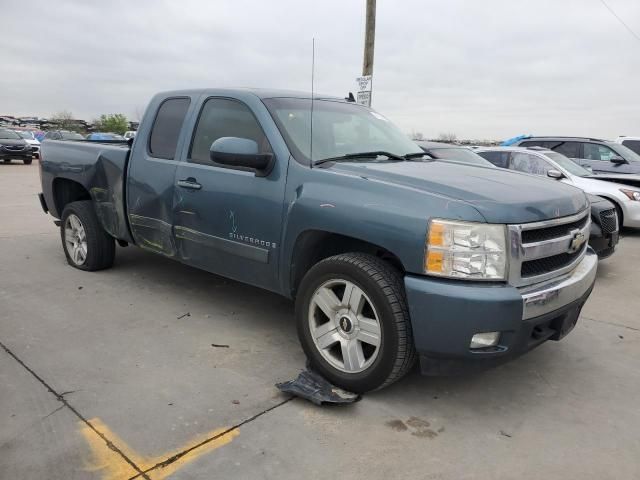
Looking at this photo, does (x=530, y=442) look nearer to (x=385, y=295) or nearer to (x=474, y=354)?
(x=474, y=354)

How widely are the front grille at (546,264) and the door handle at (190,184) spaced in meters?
2.36

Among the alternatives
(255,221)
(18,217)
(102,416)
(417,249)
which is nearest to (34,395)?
(102,416)

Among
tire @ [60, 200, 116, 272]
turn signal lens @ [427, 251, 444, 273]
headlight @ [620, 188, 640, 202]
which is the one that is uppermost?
turn signal lens @ [427, 251, 444, 273]

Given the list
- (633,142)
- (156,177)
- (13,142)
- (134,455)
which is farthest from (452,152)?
(13,142)

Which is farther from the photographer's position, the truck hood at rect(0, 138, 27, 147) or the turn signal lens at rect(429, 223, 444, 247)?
the truck hood at rect(0, 138, 27, 147)

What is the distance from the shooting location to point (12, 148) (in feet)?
76.6

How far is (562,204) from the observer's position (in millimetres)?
3129

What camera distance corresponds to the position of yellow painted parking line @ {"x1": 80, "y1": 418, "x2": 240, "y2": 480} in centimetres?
240

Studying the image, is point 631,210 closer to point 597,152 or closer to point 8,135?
point 597,152

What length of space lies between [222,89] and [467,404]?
9.50 feet

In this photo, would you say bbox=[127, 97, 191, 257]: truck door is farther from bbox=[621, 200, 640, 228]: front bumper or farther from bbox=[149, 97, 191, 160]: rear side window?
bbox=[621, 200, 640, 228]: front bumper

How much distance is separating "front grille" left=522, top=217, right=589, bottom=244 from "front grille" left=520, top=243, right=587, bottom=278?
12cm

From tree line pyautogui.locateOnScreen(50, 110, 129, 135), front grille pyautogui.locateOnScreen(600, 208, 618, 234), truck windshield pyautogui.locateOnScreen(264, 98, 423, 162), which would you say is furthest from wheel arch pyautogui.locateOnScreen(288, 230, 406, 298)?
tree line pyautogui.locateOnScreen(50, 110, 129, 135)

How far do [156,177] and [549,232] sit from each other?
3004mm
